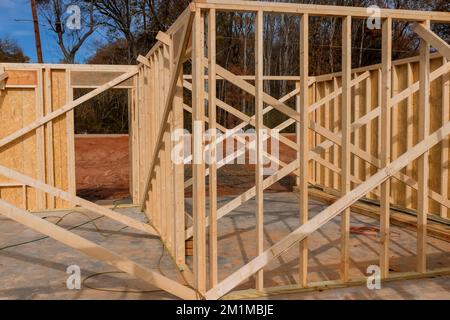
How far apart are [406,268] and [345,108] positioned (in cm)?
207

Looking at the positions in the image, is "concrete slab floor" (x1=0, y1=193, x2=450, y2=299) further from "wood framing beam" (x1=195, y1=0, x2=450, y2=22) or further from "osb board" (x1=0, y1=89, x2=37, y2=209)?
"wood framing beam" (x1=195, y1=0, x2=450, y2=22)

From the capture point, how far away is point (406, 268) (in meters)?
5.07

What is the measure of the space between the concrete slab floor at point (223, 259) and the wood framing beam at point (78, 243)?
0.62 m

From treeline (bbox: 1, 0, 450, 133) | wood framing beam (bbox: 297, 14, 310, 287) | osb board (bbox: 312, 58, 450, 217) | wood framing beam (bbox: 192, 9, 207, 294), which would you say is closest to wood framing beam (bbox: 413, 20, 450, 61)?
wood framing beam (bbox: 297, 14, 310, 287)

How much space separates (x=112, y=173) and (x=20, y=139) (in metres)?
7.78

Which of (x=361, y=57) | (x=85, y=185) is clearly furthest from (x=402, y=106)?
(x=361, y=57)

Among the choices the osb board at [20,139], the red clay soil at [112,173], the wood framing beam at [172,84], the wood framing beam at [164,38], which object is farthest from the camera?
the red clay soil at [112,173]

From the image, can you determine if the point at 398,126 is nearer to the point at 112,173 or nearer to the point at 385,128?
the point at 385,128

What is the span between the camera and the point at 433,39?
434 cm

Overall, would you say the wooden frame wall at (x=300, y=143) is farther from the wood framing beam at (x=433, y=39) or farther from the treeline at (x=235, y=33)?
the treeline at (x=235, y=33)

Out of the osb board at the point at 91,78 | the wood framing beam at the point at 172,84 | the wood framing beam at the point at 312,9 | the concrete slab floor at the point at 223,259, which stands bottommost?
the concrete slab floor at the point at 223,259

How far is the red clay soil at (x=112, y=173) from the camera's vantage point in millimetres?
12961

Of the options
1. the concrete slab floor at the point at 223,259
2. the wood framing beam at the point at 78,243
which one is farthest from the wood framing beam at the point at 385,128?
the wood framing beam at the point at 78,243

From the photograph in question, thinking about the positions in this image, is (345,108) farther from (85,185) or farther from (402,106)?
(85,185)
